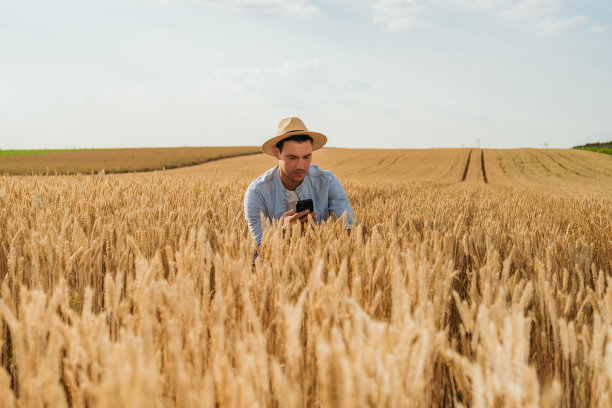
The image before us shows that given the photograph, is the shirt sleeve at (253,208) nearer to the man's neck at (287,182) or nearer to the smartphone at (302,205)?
the man's neck at (287,182)

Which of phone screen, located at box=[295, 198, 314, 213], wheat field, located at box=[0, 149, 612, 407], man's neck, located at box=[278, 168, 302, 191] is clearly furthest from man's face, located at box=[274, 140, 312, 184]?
wheat field, located at box=[0, 149, 612, 407]

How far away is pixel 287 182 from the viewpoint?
341 centimetres

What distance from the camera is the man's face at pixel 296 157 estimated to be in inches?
120

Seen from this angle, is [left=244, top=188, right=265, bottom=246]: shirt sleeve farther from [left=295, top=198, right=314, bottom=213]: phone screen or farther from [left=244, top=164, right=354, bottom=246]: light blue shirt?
[left=295, top=198, right=314, bottom=213]: phone screen

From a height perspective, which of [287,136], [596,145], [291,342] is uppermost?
[596,145]

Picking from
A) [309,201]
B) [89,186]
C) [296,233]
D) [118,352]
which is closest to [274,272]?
[296,233]

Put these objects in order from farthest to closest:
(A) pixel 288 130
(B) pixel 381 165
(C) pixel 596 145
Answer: (C) pixel 596 145 → (B) pixel 381 165 → (A) pixel 288 130

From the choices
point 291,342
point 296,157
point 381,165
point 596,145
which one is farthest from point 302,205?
point 596,145

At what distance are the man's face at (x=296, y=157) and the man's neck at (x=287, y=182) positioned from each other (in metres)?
0.16

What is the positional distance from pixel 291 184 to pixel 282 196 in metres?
0.12

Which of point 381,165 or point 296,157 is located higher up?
point 296,157

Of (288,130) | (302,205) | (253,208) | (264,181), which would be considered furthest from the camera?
(264,181)

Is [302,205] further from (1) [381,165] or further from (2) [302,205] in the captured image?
(1) [381,165]

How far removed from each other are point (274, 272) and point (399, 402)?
2.12 ft
